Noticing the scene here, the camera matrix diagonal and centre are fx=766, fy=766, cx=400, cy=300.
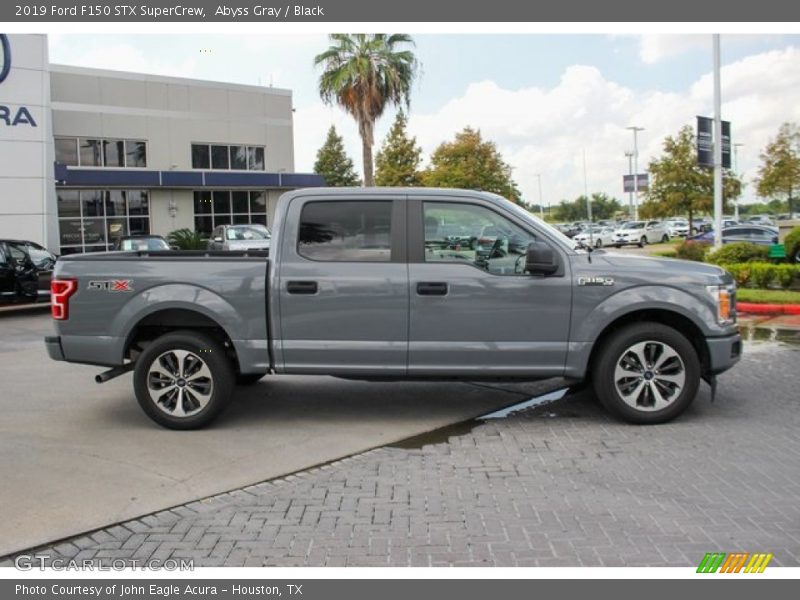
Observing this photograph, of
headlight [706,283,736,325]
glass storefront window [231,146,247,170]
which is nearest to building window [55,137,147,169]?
glass storefront window [231,146,247,170]

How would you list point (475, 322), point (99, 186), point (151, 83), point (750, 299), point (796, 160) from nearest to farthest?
1. point (475, 322)
2. point (750, 299)
3. point (99, 186)
4. point (151, 83)
5. point (796, 160)

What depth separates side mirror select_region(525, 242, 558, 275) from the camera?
6090mm

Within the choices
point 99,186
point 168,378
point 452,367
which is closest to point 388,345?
point 452,367

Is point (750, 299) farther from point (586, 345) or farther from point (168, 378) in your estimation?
point (168, 378)

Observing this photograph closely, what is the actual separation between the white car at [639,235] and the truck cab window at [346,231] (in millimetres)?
43169

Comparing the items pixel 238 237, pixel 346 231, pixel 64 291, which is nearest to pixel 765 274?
pixel 346 231

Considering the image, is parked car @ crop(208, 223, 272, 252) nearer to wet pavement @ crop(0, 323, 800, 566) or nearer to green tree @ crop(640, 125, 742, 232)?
wet pavement @ crop(0, 323, 800, 566)

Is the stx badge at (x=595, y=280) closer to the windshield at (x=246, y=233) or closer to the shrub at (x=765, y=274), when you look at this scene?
the shrub at (x=765, y=274)

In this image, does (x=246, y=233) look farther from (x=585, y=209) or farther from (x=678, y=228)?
(x=585, y=209)

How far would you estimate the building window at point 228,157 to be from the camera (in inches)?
1355

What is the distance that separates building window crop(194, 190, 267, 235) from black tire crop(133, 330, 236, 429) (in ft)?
93.4

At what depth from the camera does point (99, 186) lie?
99.2 feet

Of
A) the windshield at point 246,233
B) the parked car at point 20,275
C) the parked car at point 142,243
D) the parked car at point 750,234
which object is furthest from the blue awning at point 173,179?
the parked car at point 750,234

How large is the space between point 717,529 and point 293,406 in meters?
4.15
